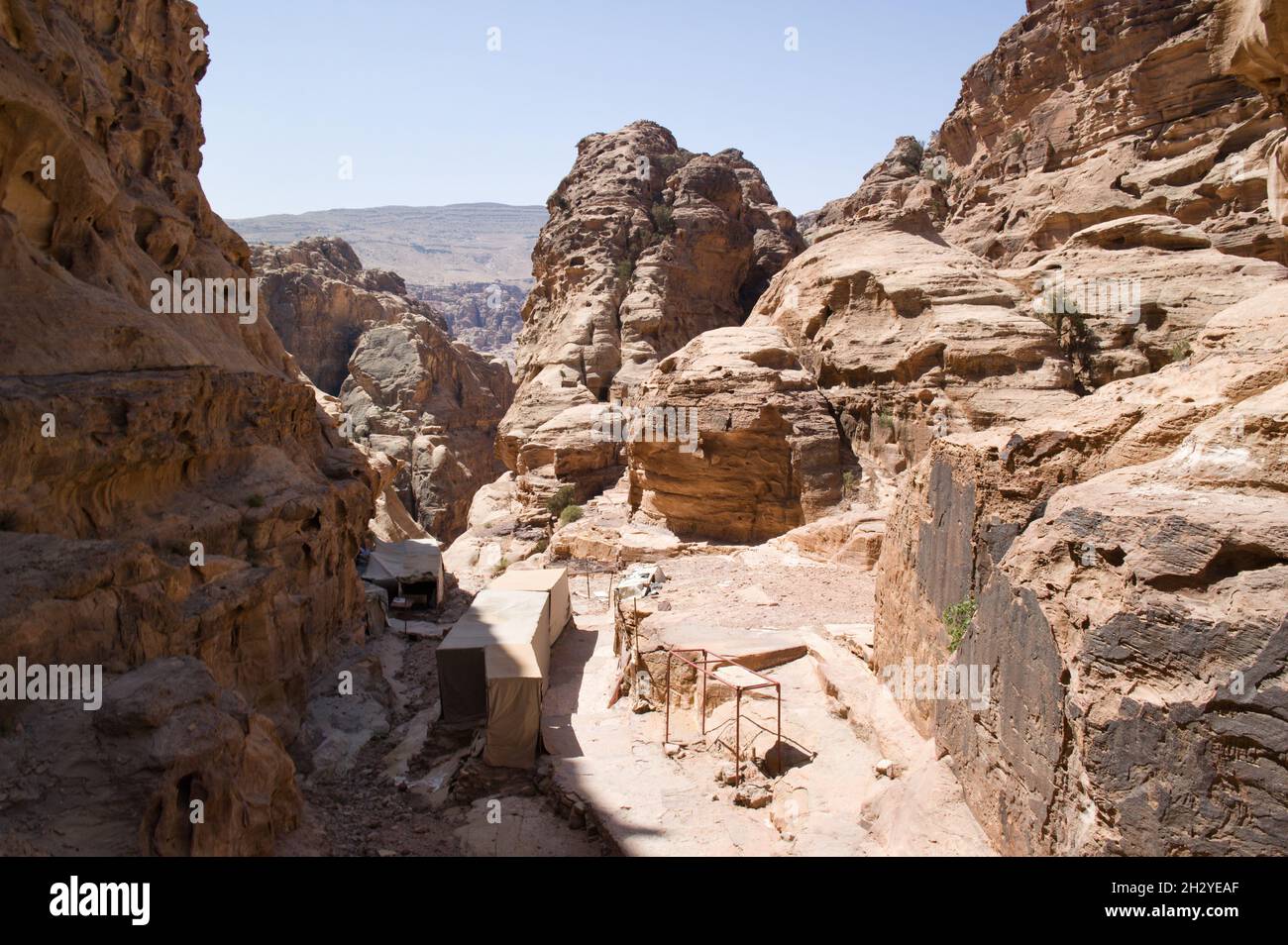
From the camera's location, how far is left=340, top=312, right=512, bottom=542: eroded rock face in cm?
4281

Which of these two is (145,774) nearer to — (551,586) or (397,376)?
(551,586)

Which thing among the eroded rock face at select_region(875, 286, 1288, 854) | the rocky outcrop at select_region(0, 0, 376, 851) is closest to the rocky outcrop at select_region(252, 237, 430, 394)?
the rocky outcrop at select_region(0, 0, 376, 851)

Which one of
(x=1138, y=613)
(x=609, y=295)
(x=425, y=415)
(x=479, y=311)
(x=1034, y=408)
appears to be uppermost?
(x=479, y=311)

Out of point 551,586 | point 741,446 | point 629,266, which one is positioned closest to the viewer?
point 551,586

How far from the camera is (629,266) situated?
34.0m

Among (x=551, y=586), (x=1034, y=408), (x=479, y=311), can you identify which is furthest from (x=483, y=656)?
(x=479, y=311)

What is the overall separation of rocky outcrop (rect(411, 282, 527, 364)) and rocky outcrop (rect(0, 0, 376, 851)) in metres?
103

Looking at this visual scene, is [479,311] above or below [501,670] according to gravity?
above

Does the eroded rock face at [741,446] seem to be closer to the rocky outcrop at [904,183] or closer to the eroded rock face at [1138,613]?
the eroded rock face at [1138,613]

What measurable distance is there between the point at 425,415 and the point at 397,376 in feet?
9.91

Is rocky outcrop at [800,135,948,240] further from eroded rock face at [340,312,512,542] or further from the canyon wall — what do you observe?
the canyon wall
